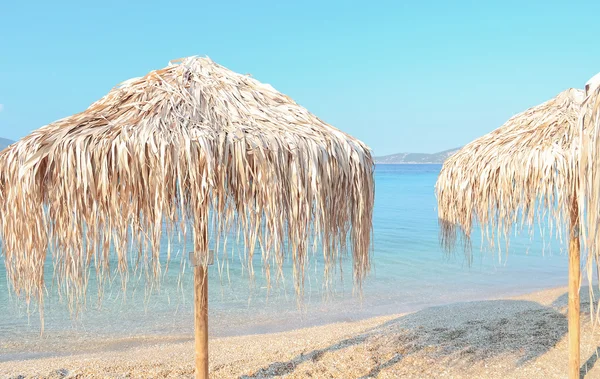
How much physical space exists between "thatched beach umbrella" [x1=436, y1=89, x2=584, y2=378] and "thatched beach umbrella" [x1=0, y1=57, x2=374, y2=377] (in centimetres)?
138

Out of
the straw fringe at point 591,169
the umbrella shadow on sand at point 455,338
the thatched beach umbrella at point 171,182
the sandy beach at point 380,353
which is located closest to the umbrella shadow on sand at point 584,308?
the sandy beach at point 380,353

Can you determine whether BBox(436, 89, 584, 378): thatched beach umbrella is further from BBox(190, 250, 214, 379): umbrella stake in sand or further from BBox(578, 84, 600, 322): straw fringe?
BBox(190, 250, 214, 379): umbrella stake in sand

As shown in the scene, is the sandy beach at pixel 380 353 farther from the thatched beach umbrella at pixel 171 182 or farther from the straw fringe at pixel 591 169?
the straw fringe at pixel 591 169

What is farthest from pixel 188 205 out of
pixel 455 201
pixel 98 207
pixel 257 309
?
pixel 257 309

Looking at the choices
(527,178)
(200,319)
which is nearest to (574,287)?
(527,178)

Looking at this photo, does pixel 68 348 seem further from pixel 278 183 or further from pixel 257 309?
pixel 278 183

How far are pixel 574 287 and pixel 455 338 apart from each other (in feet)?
6.43

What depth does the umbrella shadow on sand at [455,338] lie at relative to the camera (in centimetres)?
486

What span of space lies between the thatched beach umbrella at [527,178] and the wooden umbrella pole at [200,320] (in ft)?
7.65

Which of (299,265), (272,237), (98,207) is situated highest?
(98,207)

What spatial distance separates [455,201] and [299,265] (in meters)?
2.12

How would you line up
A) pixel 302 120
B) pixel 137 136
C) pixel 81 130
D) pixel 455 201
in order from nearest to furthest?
pixel 137 136
pixel 81 130
pixel 302 120
pixel 455 201

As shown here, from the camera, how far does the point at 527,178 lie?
3.72 m

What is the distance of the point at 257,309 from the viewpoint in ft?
26.4
